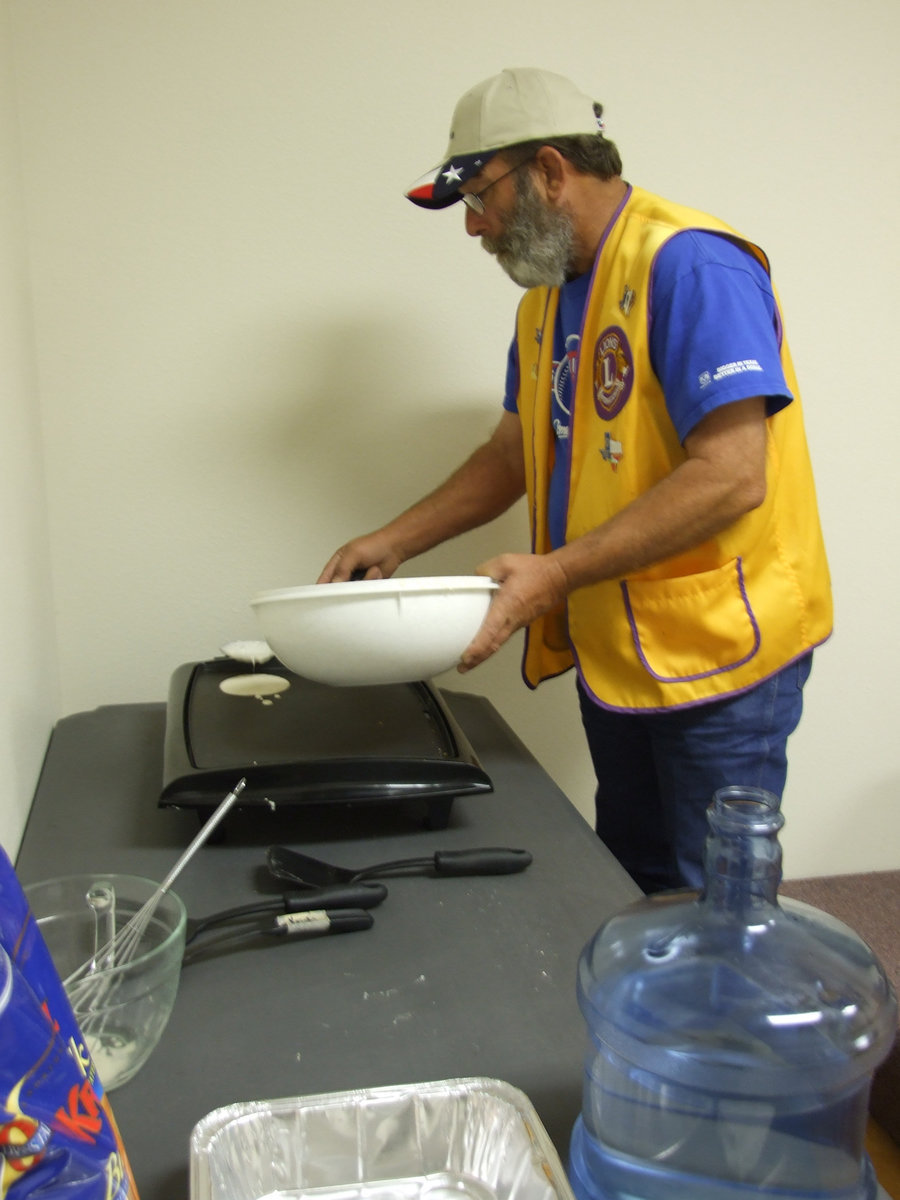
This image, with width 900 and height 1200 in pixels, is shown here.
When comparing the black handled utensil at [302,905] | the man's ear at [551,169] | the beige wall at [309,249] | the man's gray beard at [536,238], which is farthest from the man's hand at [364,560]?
the black handled utensil at [302,905]

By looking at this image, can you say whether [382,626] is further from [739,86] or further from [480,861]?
[739,86]

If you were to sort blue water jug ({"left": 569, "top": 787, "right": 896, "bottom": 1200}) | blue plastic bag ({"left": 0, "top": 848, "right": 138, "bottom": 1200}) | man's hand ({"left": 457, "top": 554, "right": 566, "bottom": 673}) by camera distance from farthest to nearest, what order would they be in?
1. man's hand ({"left": 457, "top": 554, "right": 566, "bottom": 673})
2. blue water jug ({"left": 569, "top": 787, "right": 896, "bottom": 1200})
3. blue plastic bag ({"left": 0, "top": 848, "right": 138, "bottom": 1200})

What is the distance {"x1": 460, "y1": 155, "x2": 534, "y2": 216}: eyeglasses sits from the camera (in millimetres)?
1273

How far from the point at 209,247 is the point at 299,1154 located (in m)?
1.35

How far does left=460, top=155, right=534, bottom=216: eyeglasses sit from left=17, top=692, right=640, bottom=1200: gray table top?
2.57 feet

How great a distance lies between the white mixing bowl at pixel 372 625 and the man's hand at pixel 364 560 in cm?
41

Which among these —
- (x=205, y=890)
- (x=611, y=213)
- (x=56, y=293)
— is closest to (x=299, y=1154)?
(x=205, y=890)

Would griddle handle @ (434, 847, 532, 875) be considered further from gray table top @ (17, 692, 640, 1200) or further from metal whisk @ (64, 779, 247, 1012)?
metal whisk @ (64, 779, 247, 1012)

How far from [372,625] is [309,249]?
2.91 ft

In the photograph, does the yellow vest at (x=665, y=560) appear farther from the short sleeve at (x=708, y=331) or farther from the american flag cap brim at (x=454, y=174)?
the american flag cap brim at (x=454, y=174)

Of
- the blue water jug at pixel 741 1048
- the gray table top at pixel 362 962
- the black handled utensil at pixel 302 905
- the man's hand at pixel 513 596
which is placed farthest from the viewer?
the man's hand at pixel 513 596

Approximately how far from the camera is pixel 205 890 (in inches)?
32.2

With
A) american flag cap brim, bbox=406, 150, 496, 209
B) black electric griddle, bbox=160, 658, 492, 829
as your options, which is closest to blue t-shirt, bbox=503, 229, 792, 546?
american flag cap brim, bbox=406, 150, 496, 209

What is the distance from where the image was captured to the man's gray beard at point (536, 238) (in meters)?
1.26
